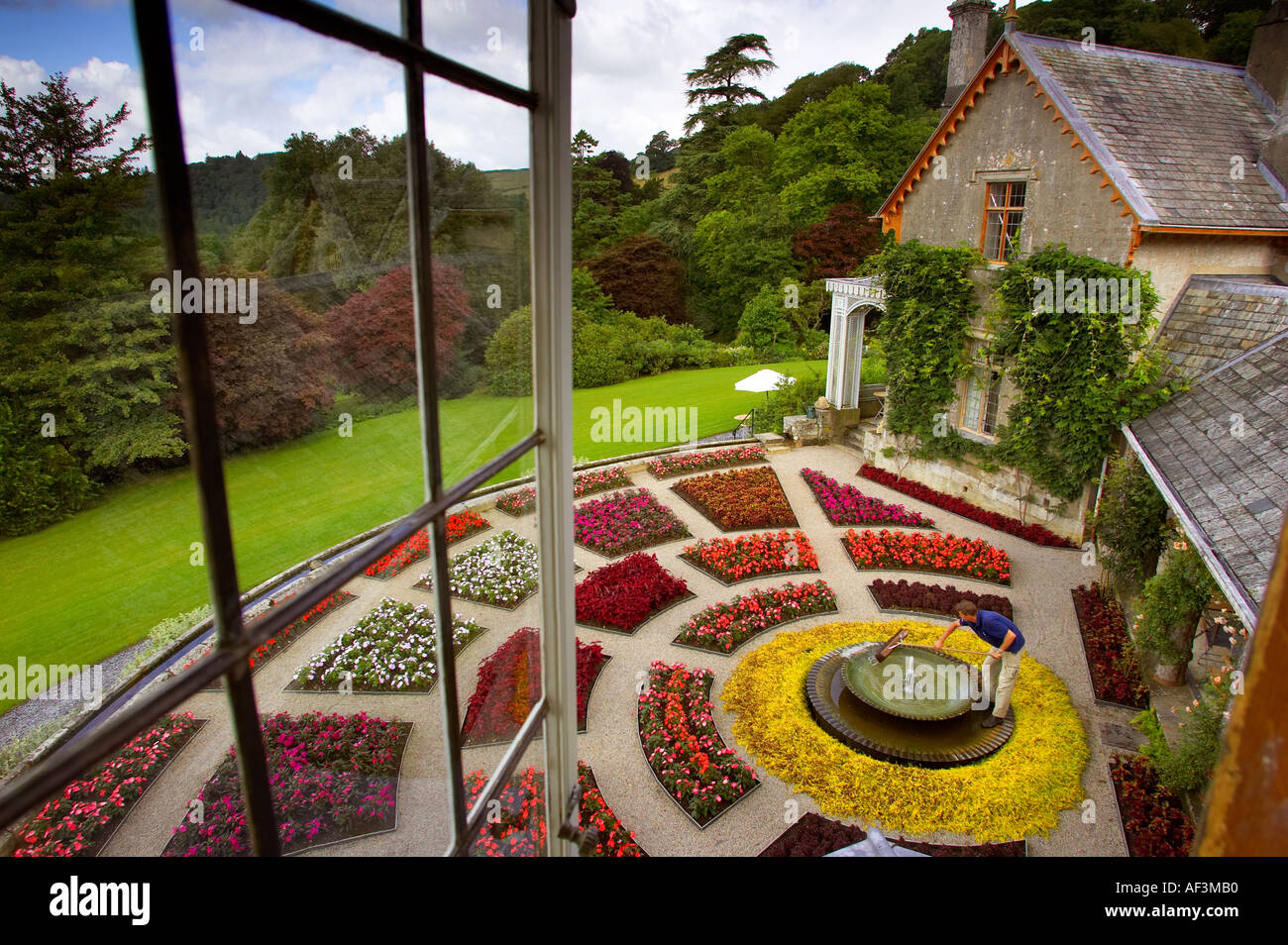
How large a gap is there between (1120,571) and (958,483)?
14.9 ft

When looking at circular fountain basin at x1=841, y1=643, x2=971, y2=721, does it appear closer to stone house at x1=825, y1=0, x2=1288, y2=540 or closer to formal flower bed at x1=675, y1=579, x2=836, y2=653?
formal flower bed at x1=675, y1=579, x2=836, y2=653

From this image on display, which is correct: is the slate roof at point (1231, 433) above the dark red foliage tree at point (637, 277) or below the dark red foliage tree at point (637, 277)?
below

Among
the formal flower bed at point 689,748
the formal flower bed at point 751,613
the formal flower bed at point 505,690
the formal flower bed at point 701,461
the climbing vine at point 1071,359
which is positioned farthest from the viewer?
the formal flower bed at point 701,461

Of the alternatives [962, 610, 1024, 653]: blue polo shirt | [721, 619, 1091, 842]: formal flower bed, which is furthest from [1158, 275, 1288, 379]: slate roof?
[962, 610, 1024, 653]: blue polo shirt

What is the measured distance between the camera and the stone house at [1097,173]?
1125 centimetres

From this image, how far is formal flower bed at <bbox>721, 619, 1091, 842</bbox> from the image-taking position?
252 inches

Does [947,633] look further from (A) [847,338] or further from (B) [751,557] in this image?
(A) [847,338]

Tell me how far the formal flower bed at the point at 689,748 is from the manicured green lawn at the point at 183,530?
18.3 feet

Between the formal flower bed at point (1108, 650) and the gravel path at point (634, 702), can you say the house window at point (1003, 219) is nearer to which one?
the gravel path at point (634, 702)

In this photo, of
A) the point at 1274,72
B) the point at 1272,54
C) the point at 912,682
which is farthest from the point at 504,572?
the point at 1272,54

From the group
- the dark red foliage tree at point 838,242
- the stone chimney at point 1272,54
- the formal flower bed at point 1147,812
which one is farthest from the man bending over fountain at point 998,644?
the dark red foliage tree at point 838,242

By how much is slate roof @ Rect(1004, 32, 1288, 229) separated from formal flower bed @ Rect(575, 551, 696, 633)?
27.6 ft

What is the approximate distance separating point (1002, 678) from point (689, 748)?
10.4ft
